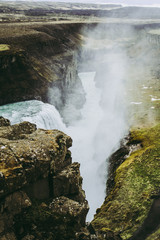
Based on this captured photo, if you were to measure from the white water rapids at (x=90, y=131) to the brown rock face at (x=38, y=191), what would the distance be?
13.2m

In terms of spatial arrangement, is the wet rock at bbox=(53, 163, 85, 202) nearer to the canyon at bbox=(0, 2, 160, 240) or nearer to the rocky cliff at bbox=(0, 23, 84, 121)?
the canyon at bbox=(0, 2, 160, 240)

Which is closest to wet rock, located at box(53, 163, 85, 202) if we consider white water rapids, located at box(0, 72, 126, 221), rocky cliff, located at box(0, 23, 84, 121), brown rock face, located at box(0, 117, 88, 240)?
brown rock face, located at box(0, 117, 88, 240)

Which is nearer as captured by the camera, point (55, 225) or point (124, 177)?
point (55, 225)

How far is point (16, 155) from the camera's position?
14273 mm

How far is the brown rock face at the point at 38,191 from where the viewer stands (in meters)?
13.3

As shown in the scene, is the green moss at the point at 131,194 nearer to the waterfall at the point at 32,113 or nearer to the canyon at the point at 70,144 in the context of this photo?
the canyon at the point at 70,144

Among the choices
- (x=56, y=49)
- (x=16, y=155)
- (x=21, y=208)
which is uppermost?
(x=56, y=49)

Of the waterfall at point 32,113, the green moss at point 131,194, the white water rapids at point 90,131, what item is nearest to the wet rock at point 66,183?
the green moss at point 131,194

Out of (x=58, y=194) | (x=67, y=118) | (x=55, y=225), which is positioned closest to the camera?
(x=55, y=225)

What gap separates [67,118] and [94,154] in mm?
13652

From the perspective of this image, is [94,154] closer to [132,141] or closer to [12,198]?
[132,141]

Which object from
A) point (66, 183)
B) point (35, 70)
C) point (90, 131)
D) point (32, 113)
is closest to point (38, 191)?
point (66, 183)

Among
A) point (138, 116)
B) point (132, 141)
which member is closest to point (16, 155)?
point (132, 141)

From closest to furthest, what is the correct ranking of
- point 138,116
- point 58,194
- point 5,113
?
point 58,194
point 5,113
point 138,116
